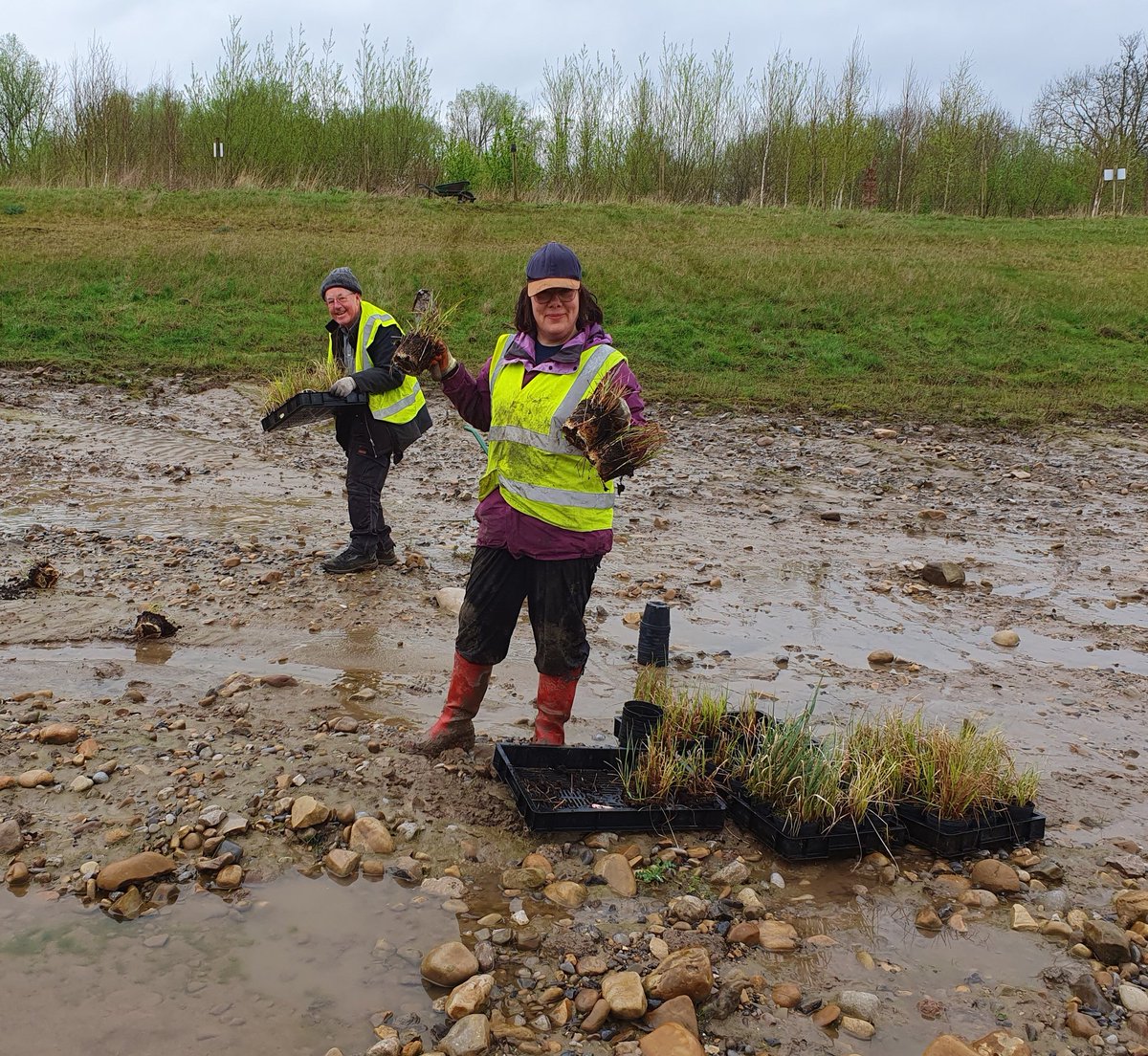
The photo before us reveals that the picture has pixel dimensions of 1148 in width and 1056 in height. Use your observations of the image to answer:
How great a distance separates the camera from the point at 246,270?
62.1 feet

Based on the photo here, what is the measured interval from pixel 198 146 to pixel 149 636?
3397 cm

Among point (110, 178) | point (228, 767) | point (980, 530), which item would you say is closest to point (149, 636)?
point (228, 767)

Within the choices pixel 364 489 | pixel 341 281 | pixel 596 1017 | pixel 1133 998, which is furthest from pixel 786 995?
pixel 341 281

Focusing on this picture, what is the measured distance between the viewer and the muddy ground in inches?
136

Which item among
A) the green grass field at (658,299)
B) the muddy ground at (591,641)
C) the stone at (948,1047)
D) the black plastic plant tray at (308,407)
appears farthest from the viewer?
the green grass field at (658,299)

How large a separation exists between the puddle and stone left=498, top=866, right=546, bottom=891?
254 millimetres

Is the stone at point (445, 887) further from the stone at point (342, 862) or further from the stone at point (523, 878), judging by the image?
the stone at point (342, 862)

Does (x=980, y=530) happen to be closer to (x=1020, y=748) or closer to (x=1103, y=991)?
(x=1020, y=748)

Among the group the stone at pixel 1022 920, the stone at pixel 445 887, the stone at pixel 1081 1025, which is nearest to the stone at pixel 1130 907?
the stone at pixel 1022 920

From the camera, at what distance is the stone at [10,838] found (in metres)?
3.55

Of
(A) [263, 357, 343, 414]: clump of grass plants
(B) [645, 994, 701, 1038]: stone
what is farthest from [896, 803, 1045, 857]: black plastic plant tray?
(A) [263, 357, 343, 414]: clump of grass plants

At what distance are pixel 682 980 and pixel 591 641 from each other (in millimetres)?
3173

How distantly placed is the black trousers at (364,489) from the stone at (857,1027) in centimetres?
483

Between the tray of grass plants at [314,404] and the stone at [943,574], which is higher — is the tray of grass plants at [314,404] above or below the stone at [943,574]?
above
